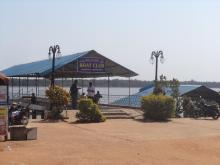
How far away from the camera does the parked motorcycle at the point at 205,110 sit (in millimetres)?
26516

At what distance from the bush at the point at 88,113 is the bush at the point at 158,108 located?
2.78 m

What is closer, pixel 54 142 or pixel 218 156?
pixel 218 156

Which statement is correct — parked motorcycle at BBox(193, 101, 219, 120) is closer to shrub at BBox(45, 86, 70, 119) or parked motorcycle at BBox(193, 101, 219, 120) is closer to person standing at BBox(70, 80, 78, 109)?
person standing at BBox(70, 80, 78, 109)

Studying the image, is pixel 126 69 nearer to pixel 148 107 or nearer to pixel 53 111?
pixel 148 107

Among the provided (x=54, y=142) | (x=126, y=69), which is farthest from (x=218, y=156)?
(x=126, y=69)

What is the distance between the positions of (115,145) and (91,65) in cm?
1404

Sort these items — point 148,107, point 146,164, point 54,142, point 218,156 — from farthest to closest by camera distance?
point 148,107, point 54,142, point 218,156, point 146,164

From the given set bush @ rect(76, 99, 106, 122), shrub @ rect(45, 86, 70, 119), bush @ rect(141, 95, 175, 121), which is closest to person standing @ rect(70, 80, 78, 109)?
shrub @ rect(45, 86, 70, 119)

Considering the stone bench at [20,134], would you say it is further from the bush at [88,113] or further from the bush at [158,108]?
the bush at [158,108]

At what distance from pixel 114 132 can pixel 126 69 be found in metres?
12.0

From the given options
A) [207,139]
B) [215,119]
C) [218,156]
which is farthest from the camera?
[215,119]

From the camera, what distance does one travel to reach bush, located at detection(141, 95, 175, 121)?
24.4m

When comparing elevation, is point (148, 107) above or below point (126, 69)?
below

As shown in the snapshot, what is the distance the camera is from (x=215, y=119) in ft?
86.2
